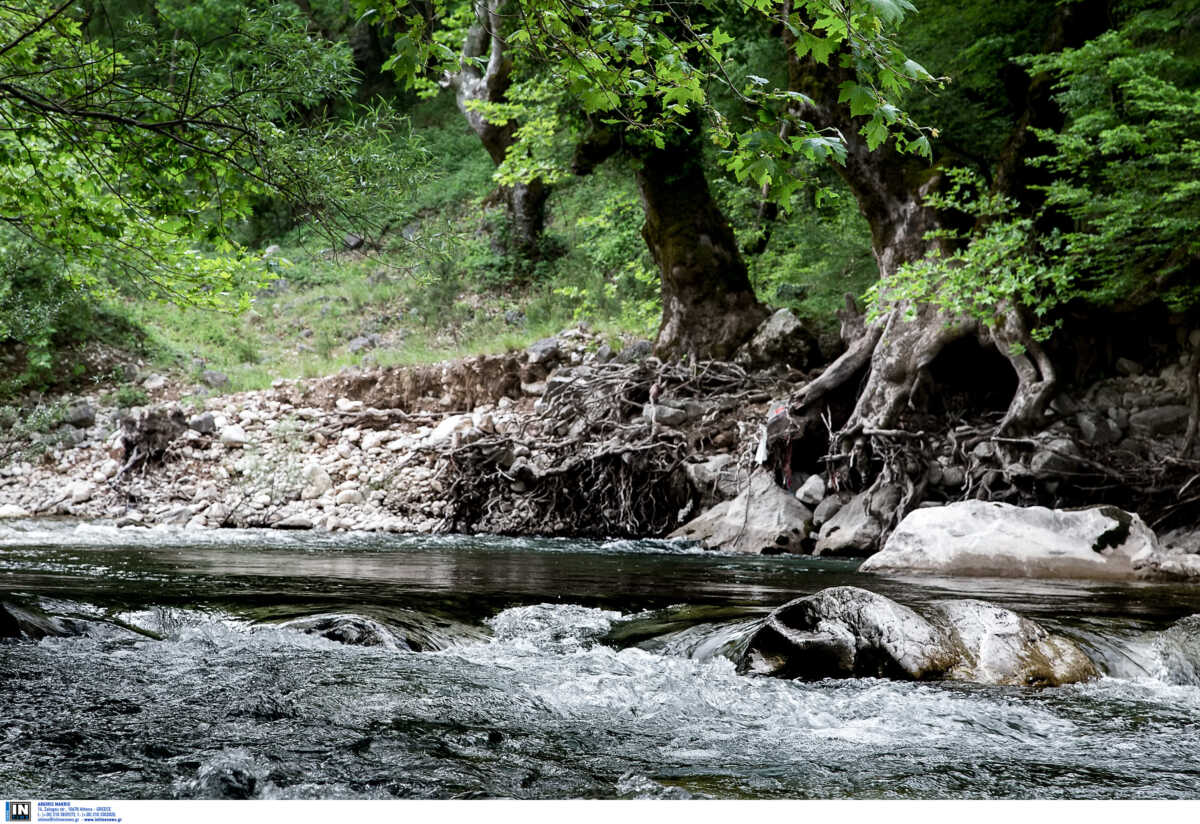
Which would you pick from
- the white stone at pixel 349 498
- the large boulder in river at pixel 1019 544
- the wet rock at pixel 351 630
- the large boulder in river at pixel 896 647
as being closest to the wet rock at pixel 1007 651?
the large boulder in river at pixel 896 647

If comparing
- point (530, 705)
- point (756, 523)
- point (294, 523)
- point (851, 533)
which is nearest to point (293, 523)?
point (294, 523)

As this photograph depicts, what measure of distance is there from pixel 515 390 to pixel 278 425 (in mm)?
3643

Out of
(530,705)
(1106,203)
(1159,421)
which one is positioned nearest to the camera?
(530,705)

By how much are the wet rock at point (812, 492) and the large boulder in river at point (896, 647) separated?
5.19 metres

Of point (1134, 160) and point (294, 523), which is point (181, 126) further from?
point (294, 523)

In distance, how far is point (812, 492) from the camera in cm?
905

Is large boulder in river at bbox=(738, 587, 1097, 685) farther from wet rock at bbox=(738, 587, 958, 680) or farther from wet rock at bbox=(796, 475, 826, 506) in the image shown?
wet rock at bbox=(796, 475, 826, 506)

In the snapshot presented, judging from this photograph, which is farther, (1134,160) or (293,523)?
(293,523)

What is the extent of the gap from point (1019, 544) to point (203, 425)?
11.6 metres

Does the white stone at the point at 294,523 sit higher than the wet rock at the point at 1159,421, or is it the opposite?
the wet rock at the point at 1159,421

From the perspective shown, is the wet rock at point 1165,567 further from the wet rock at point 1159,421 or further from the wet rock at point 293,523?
the wet rock at point 293,523

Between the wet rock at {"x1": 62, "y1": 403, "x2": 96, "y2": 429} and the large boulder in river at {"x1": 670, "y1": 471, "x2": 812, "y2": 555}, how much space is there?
10936 mm

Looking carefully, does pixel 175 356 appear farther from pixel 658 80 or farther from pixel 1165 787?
pixel 1165 787

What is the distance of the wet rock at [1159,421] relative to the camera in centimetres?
814
